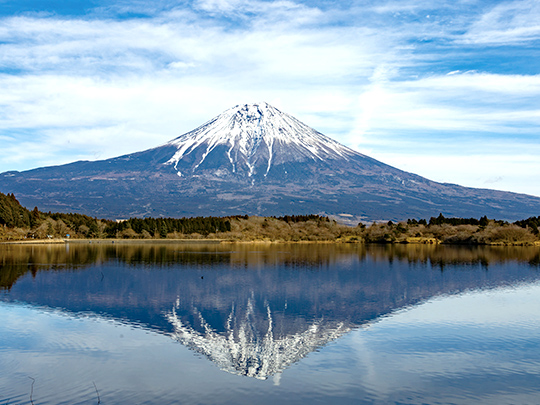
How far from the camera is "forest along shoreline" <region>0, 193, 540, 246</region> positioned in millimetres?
124000

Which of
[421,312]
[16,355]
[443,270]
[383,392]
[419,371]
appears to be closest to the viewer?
[383,392]

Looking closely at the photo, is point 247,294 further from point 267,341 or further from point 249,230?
point 249,230

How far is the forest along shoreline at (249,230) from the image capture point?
124 meters

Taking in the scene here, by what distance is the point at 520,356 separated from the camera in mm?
21766

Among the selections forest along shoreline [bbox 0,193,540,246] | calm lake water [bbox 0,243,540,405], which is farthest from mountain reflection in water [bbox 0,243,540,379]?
forest along shoreline [bbox 0,193,540,246]

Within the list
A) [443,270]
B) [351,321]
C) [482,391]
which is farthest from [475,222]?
[482,391]

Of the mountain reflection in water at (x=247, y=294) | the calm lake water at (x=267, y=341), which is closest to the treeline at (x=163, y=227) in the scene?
the mountain reflection in water at (x=247, y=294)

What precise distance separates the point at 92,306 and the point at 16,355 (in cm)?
1165

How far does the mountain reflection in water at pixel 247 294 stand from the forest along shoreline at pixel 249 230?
206ft

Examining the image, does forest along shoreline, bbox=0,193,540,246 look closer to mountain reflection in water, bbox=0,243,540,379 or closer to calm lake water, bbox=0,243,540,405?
mountain reflection in water, bbox=0,243,540,379

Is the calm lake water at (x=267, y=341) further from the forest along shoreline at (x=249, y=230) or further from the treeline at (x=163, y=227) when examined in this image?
the treeline at (x=163, y=227)

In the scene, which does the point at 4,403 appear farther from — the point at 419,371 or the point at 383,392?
the point at 419,371

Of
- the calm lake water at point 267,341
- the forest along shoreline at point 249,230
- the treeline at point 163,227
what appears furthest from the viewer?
the treeline at point 163,227

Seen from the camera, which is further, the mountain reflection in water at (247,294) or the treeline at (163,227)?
the treeline at (163,227)
